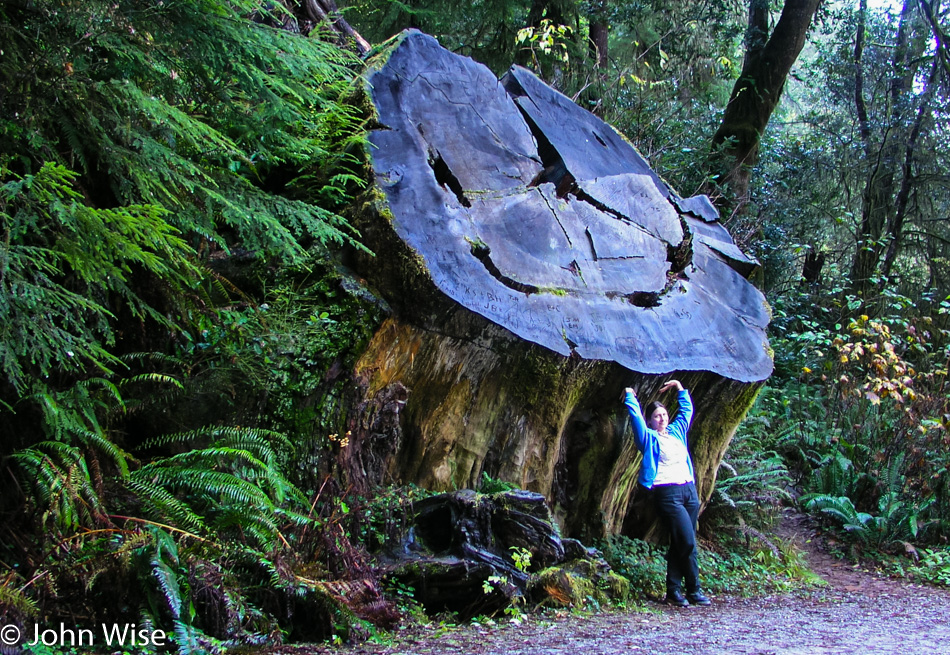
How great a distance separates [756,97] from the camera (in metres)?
11.8

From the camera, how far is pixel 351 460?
443cm

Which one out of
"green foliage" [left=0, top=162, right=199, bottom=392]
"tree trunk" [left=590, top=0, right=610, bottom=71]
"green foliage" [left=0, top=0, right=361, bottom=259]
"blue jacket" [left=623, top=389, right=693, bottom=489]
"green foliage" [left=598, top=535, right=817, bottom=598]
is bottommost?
"green foliage" [left=598, top=535, right=817, bottom=598]

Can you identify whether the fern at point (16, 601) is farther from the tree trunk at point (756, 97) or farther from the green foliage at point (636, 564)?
the tree trunk at point (756, 97)

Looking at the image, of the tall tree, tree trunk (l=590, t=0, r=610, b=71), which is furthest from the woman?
the tall tree

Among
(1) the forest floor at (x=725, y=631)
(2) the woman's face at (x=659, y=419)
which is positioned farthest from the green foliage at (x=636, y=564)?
(2) the woman's face at (x=659, y=419)

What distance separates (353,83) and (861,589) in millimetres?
6104

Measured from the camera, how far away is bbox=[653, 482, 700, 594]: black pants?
205 inches

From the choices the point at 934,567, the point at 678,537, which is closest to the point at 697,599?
the point at 678,537

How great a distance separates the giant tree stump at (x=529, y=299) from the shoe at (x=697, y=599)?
0.76m

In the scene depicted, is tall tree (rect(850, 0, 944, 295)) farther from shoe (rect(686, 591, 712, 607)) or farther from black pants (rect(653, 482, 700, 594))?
shoe (rect(686, 591, 712, 607))

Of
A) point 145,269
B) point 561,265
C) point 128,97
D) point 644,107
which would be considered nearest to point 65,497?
point 145,269

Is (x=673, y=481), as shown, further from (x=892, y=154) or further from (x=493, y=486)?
(x=892, y=154)

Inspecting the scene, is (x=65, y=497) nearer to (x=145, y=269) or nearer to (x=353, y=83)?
(x=145, y=269)
